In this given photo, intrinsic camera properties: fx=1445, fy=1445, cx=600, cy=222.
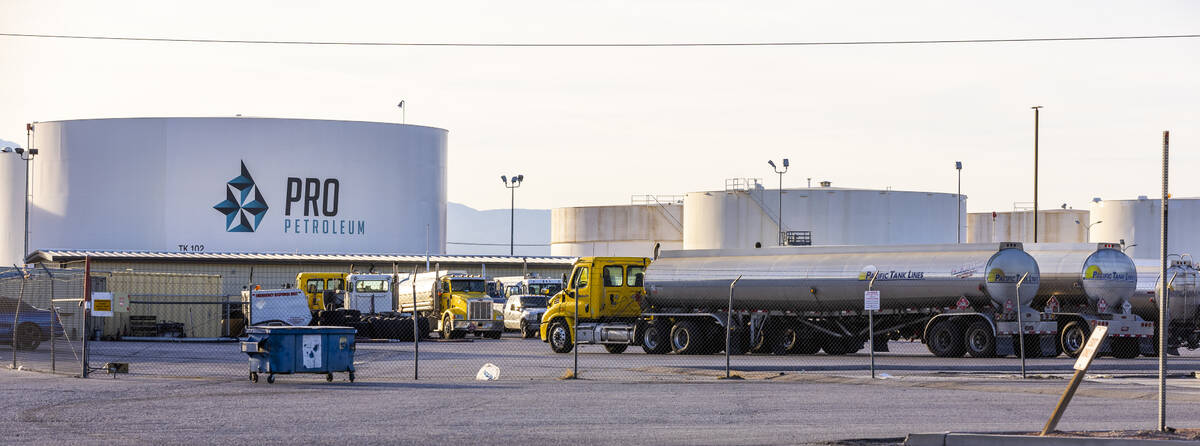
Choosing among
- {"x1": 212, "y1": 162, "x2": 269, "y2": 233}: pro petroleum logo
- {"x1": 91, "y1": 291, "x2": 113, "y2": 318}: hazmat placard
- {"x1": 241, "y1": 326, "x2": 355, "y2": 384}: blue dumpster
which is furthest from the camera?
{"x1": 212, "y1": 162, "x2": 269, "y2": 233}: pro petroleum logo

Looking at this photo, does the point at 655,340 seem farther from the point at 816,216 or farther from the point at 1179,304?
the point at 816,216

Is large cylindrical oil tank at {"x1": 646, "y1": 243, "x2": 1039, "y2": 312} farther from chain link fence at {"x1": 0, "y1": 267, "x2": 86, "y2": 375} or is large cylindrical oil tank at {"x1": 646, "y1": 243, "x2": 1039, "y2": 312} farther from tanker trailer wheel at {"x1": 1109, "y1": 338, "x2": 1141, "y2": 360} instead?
chain link fence at {"x1": 0, "y1": 267, "x2": 86, "y2": 375}

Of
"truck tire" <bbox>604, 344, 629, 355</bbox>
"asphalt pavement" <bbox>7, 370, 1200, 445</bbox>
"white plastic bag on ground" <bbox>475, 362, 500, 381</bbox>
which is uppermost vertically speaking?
"asphalt pavement" <bbox>7, 370, 1200, 445</bbox>

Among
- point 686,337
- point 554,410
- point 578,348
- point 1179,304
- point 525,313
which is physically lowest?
point 578,348

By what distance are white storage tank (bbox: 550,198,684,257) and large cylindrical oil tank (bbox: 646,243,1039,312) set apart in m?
64.1

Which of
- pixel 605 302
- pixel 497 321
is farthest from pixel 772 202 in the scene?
pixel 605 302

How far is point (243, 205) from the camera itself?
289ft

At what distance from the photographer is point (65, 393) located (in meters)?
20.1

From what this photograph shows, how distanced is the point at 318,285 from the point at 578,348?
588 inches

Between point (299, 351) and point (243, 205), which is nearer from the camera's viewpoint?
point (299, 351)

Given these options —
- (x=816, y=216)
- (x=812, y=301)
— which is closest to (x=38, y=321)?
(x=812, y=301)

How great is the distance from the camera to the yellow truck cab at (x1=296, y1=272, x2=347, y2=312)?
48875 millimetres

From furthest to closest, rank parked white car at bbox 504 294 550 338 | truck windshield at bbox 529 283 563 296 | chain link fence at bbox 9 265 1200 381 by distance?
truck windshield at bbox 529 283 563 296
parked white car at bbox 504 294 550 338
chain link fence at bbox 9 265 1200 381

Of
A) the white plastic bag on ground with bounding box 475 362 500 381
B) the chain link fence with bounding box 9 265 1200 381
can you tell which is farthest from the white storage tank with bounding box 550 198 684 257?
the white plastic bag on ground with bounding box 475 362 500 381
